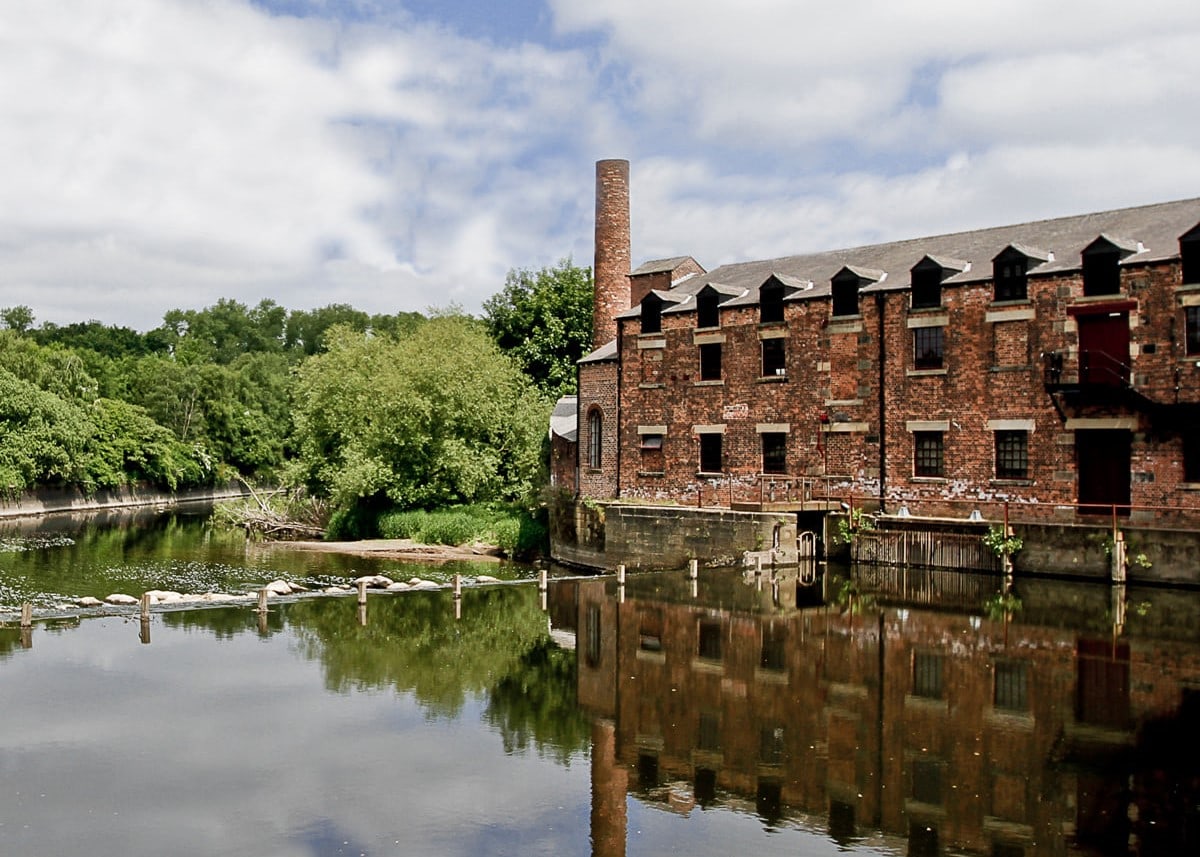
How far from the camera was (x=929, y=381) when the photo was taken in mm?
28797

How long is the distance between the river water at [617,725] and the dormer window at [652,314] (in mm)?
10534

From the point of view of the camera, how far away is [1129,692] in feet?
53.6

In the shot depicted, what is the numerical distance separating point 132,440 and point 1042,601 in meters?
53.2

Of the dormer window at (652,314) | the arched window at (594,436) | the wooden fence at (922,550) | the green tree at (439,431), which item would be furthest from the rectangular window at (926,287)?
the green tree at (439,431)

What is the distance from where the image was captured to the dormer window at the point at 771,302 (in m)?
31.5

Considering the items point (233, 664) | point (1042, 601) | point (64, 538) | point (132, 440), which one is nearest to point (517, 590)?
point (233, 664)

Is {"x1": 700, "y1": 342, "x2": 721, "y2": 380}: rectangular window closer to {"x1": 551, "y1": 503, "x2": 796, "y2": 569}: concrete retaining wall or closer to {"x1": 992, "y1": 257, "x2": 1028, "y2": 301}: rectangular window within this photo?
{"x1": 551, "y1": 503, "x2": 796, "y2": 569}: concrete retaining wall

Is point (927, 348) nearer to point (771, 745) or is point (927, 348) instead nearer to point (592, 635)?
point (592, 635)

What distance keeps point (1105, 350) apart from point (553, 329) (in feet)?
84.3

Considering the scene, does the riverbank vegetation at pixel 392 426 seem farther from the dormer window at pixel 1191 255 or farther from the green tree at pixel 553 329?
the dormer window at pixel 1191 255

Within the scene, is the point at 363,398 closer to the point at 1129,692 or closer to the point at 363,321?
the point at 1129,692

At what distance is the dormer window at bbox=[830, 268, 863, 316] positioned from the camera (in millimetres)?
30203

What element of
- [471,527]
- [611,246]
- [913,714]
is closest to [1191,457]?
[913,714]

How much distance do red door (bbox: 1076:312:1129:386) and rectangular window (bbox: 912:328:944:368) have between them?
3.41 meters
